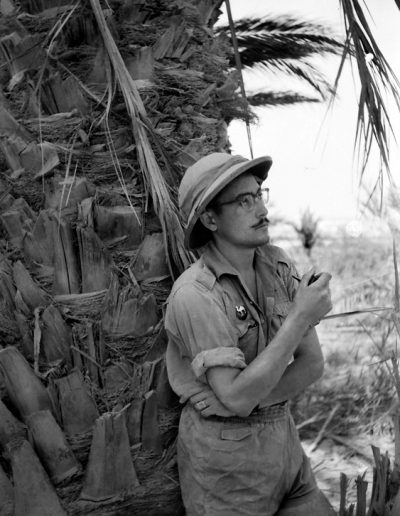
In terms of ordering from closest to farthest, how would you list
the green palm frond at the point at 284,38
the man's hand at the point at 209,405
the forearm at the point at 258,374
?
the forearm at the point at 258,374, the man's hand at the point at 209,405, the green palm frond at the point at 284,38

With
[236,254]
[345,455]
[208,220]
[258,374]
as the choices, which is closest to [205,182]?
[208,220]

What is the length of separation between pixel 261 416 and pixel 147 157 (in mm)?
888

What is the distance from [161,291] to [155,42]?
90 centimetres

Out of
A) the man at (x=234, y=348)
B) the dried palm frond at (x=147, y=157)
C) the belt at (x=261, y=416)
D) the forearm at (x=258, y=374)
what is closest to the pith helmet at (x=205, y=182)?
the man at (x=234, y=348)

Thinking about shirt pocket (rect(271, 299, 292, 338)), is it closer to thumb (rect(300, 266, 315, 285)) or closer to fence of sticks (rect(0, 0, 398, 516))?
thumb (rect(300, 266, 315, 285))

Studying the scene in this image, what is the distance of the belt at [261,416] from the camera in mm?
1978

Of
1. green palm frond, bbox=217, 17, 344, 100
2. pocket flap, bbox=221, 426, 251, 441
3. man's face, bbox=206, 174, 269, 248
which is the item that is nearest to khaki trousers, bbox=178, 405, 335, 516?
pocket flap, bbox=221, 426, 251, 441

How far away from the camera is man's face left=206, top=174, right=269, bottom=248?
77.9 inches

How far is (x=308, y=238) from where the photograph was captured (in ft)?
40.6

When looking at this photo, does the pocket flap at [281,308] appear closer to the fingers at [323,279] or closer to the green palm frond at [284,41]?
the fingers at [323,279]

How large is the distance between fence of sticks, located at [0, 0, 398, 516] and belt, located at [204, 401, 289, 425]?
249 mm

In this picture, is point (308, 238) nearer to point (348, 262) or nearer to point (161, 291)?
point (348, 262)

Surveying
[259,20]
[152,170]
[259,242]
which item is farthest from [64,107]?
[259,20]

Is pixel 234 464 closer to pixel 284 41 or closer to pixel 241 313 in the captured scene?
pixel 241 313
